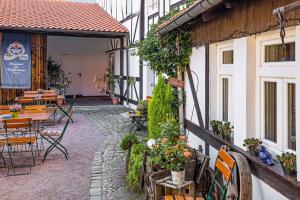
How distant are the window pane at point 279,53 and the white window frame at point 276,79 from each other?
4cm

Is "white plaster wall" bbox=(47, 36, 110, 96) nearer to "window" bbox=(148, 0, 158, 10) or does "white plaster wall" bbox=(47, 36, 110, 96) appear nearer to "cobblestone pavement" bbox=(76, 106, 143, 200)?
"cobblestone pavement" bbox=(76, 106, 143, 200)

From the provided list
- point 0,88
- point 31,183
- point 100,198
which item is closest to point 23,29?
point 0,88

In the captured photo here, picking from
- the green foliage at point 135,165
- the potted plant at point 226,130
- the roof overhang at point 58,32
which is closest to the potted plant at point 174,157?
the potted plant at point 226,130

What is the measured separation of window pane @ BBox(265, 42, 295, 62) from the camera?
3.02m

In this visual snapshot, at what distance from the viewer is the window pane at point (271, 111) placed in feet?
11.1

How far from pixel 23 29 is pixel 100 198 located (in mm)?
10557

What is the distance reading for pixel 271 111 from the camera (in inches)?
136

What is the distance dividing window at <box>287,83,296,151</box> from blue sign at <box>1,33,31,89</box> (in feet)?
43.2

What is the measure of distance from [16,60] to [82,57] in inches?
221

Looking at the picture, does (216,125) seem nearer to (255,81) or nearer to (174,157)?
(174,157)

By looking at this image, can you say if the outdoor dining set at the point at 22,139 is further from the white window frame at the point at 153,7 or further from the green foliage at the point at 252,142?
the white window frame at the point at 153,7

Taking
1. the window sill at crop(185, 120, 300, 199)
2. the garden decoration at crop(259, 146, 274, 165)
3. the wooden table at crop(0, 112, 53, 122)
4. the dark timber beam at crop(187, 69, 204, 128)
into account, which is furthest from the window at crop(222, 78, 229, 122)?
the wooden table at crop(0, 112, 53, 122)

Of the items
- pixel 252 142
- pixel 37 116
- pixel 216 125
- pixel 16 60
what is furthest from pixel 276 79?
pixel 16 60

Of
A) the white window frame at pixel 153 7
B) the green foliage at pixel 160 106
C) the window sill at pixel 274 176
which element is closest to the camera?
the window sill at pixel 274 176
